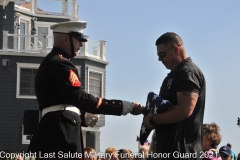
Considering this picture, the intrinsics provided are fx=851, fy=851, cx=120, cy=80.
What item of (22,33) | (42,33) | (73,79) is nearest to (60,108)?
(73,79)

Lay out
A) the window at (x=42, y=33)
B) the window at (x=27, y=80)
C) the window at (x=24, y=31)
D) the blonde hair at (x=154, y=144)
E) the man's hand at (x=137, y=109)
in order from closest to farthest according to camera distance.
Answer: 1. the blonde hair at (x=154, y=144)
2. the man's hand at (x=137, y=109)
3. the window at (x=27, y=80)
4. the window at (x=42, y=33)
5. the window at (x=24, y=31)

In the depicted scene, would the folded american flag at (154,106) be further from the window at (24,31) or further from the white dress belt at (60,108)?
the window at (24,31)

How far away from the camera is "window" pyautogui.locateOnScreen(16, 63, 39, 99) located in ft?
152

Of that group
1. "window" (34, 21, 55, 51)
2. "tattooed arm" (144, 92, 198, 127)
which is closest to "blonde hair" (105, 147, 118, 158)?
"tattooed arm" (144, 92, 198, 127)

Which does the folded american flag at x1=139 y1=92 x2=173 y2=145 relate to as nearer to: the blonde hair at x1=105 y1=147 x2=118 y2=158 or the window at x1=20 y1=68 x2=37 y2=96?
the blonde hair at x1=105 y1=147 x2=118 y2=158

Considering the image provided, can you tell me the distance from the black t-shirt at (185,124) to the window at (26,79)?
125ft

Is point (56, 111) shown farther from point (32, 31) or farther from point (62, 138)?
point (32, 31)

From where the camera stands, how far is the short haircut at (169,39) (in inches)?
326

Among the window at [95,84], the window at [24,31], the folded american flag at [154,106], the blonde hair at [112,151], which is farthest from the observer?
the window at [95,84]

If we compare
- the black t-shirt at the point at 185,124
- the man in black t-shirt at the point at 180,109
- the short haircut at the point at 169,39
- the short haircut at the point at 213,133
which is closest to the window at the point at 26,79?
the short haircut at the point at 213,133

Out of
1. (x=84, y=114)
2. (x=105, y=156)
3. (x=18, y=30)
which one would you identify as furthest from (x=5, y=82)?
(x=84, y=114)

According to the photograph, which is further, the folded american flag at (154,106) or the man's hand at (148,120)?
the man's hand at (148,120)

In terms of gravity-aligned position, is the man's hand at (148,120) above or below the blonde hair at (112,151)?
above

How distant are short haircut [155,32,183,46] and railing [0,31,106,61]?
38.6 meters
